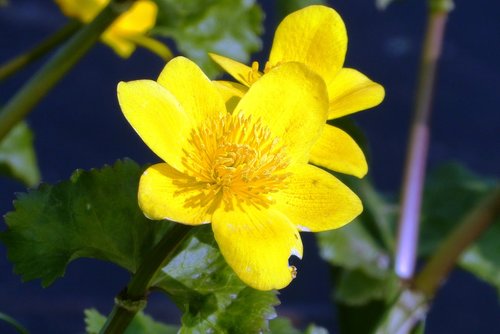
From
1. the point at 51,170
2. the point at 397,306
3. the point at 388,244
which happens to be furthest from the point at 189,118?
the point at 51,170

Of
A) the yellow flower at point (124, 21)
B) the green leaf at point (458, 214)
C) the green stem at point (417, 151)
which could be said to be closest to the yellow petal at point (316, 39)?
the yellow flower at point (124, 21)

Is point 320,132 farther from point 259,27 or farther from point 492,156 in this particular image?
point 492,156

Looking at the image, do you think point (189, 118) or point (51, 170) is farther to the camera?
point (51, 170)

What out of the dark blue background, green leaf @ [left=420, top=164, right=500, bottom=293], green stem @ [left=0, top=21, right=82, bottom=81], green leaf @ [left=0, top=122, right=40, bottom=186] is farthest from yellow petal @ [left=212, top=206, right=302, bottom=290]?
the dark blue background

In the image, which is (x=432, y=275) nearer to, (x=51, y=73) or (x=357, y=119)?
(x=51, y=73)

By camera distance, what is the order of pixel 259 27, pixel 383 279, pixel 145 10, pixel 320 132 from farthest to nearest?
pixel 383 279, pixel 259 27, pixel 145 10, pixel 320 132

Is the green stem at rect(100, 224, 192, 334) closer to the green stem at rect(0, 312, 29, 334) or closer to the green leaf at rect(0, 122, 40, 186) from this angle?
the green stem at rect(0, 312, 29, 334)
